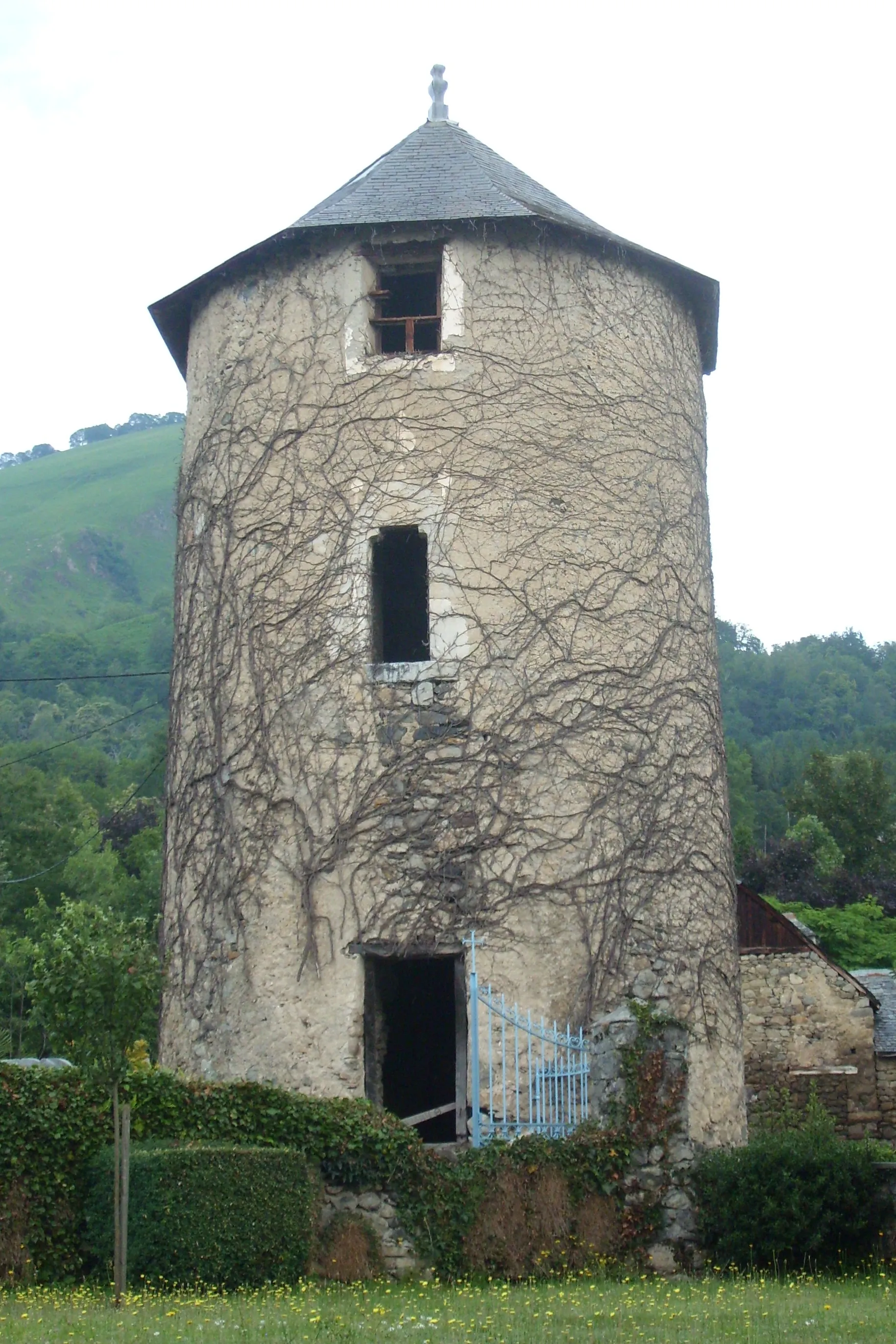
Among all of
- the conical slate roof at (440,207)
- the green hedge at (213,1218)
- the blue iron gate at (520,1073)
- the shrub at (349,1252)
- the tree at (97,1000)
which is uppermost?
the conical slate roof at (440,207)

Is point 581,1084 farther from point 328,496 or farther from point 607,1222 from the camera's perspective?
point 328,496

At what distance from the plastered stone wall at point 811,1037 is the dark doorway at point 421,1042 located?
8.02 metres

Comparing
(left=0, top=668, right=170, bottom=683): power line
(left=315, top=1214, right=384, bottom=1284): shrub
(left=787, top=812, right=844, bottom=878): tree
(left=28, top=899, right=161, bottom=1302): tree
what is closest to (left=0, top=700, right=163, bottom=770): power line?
(left=0, top=668, right=170, bottom=683): power line

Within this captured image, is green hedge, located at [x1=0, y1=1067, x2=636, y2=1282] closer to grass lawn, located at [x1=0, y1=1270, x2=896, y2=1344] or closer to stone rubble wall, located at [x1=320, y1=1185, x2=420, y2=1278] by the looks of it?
stone rubble wall, located at [x1=320, y1=1185, x2=420, y2=1278]

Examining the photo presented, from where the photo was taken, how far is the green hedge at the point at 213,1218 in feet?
28.8

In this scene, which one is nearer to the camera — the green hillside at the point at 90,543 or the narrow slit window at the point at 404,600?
the narrow slit window at the point at 404,600

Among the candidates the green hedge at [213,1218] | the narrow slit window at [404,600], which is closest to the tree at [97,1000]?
the green hedge at [213,1218]

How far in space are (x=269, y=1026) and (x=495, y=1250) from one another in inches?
101

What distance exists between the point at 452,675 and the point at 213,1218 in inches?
183

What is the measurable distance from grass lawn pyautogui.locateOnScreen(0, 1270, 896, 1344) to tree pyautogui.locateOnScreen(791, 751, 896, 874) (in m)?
36.4

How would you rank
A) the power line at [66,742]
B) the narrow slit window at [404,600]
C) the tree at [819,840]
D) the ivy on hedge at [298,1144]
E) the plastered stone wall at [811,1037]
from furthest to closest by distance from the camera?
the tree at [819,840] < the power line at [66,742] < the plastered stone wall at [811,1037] < the narrow slit window at [404,600] < the ivy on hedge at [298,1144]

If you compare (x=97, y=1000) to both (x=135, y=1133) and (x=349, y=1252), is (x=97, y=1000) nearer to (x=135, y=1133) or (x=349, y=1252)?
(x=135, y=1133)

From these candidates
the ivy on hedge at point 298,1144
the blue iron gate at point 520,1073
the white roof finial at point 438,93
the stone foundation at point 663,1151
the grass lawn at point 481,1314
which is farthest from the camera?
the white roof finial at point 438,93

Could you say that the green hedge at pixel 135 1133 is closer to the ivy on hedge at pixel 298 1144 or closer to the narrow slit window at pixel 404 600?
the ivy on hedge at pixel 298 1144
